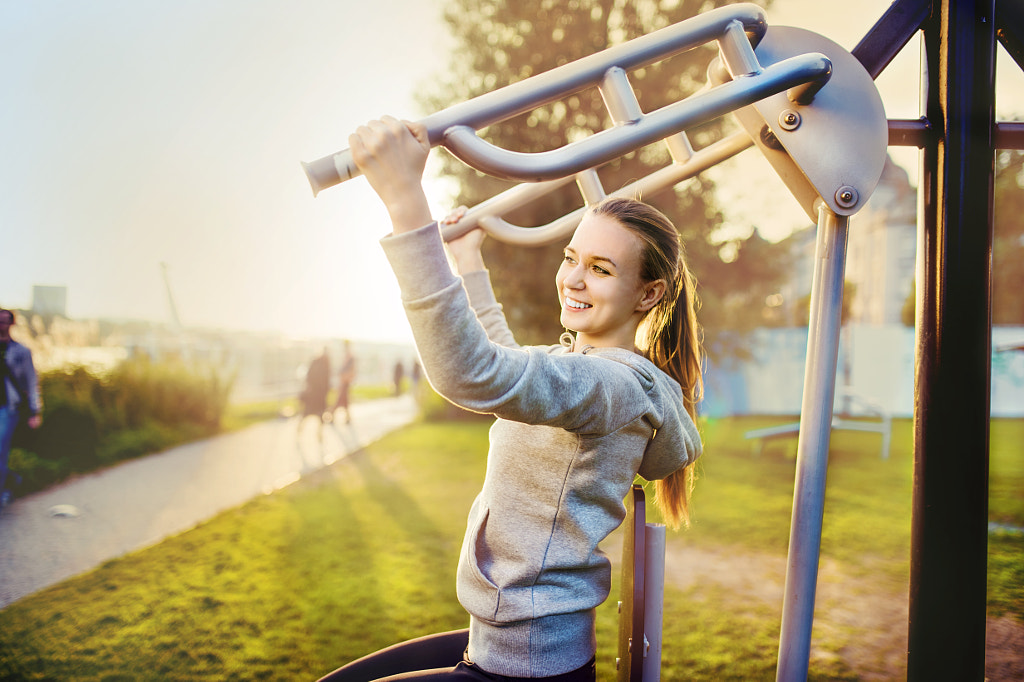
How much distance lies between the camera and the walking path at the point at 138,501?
4.29 m

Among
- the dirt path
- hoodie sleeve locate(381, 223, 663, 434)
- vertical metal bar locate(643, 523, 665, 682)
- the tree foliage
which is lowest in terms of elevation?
the dirt path

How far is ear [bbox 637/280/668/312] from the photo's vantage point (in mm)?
1099

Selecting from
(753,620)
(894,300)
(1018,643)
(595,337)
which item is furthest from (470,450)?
(894,300)

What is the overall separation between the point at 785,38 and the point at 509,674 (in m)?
1.16

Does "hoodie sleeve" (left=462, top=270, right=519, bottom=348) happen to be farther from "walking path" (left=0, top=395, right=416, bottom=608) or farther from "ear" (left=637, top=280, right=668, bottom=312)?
"walking path" (left=0, top=395, right=416, bottom=608)

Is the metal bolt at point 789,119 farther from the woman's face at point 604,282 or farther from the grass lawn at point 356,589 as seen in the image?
the grass lawn at point 356,589

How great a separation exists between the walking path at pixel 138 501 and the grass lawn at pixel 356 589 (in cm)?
26

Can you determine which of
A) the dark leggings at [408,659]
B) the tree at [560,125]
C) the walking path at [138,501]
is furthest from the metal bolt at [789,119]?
the tree at [560,125]

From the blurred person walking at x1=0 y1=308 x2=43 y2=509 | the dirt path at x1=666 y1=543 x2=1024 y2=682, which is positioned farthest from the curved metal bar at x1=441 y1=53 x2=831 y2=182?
the blurred person walking at x1=0 y1=308 x2=43 y2=509

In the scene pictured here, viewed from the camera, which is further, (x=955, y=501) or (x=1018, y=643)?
(x=1018, y=643)

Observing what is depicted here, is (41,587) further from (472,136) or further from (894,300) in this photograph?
(894,300)

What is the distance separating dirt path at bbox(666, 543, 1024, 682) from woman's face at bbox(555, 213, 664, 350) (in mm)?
2499

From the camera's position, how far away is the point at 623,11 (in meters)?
8.20

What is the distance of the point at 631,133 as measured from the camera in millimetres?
944
